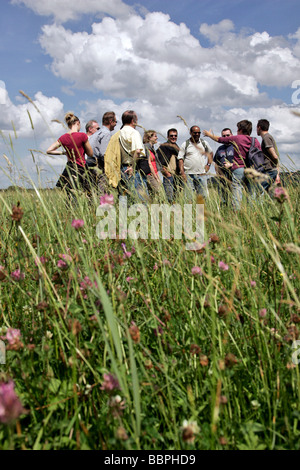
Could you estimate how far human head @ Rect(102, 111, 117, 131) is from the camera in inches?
201

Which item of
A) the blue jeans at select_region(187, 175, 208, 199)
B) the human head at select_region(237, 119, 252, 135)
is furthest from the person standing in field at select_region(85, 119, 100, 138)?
the human head at select_region(237, 119, 252, 135)

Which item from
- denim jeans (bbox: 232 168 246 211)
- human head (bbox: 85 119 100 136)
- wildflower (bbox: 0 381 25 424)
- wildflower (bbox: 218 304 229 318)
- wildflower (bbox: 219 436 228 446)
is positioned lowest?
wildflower (bbox: 219 436 228 446)

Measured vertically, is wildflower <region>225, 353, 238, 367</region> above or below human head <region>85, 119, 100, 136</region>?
below

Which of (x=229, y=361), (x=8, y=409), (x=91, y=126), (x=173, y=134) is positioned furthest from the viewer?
(x=173, y=134)

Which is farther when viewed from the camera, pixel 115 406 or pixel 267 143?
pixel 267 143

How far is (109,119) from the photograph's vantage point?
202 inches

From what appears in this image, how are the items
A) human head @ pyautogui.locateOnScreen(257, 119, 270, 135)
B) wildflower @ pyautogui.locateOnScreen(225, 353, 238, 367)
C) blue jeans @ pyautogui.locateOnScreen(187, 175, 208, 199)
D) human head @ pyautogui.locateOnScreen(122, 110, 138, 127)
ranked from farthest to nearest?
1. human head @ pyautogui.locateOnScreen(257, 119, 270, 135)
2. human head @ pyautogui.locateOnScreen(122, 110, 138, 127)
3. blue jeans @ pyautogui.locateOnScreen(187, 175, 208, 199)
4. wildflower @ pyautogui.locateOnScreen(225, 353, 238, 367)

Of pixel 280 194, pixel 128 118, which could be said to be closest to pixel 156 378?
pixel 280 194

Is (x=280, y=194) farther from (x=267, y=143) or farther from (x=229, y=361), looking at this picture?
(x=267, y=143)

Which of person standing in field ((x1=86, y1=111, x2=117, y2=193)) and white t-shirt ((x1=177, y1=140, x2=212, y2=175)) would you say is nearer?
person standing in field ((x1=86, y1=111, x2=117, y2=193))

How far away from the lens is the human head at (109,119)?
5112 mm

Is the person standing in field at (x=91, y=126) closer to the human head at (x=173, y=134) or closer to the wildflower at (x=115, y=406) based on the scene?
the human head at (x=173, y=134)

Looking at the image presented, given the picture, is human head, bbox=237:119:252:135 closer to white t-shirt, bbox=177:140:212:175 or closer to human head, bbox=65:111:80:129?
white t-shirt, bbox=177:140:212:175

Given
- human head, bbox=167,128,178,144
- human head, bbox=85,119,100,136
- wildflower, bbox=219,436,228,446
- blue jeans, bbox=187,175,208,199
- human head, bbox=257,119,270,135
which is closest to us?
wildflower, bbox=219,436,228,446
